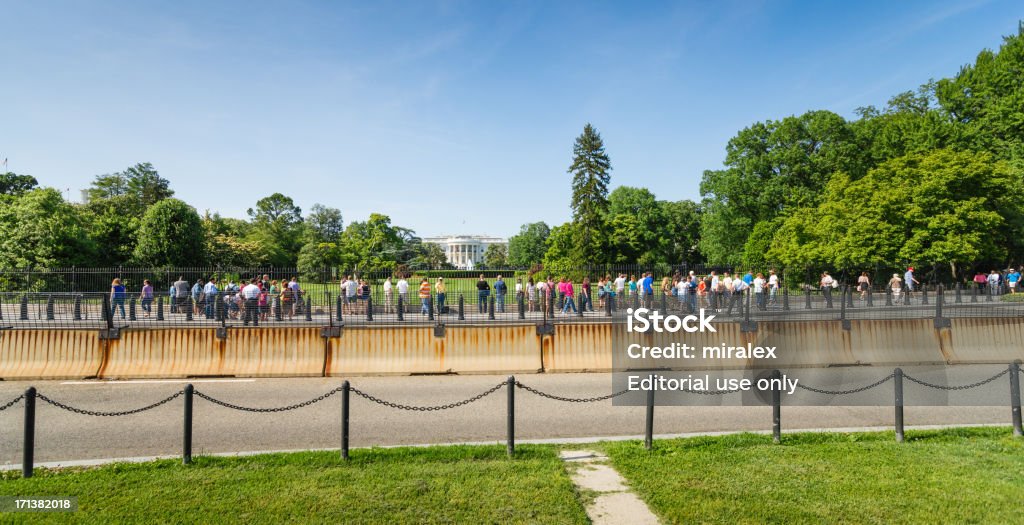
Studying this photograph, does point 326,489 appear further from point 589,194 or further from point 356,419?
point 589,194

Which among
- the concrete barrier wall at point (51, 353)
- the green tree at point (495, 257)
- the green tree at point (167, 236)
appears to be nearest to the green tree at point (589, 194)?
the green tree at point (167, 236)

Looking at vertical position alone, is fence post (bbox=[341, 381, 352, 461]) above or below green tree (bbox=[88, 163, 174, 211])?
below

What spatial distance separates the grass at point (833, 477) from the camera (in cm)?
550

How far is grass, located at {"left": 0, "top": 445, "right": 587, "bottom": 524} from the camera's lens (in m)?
5.47

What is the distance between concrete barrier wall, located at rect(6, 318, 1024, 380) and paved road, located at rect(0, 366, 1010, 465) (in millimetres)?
940

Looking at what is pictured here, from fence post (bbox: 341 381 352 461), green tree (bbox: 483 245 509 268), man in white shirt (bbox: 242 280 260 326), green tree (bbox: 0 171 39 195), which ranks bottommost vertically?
fence post (bbox: 341 381 352 461)

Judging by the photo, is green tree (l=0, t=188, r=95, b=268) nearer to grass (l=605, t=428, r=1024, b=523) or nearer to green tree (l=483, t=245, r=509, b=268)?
grass (l=605, t=428, r=1024, b=523)

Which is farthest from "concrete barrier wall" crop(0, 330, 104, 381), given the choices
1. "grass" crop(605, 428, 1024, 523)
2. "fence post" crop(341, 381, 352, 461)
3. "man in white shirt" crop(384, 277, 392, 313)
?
"grass" crop(605, 428, 1024, 523)

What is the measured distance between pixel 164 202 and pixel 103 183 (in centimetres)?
4306

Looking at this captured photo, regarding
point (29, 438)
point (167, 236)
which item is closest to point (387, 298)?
point (29, 438)

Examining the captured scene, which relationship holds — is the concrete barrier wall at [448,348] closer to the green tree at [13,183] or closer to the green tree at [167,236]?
the green tree at [167,236]

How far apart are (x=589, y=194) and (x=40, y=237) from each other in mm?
48546

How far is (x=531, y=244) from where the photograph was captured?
125 metres

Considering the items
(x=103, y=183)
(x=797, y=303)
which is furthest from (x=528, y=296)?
(x=103, y=183)
